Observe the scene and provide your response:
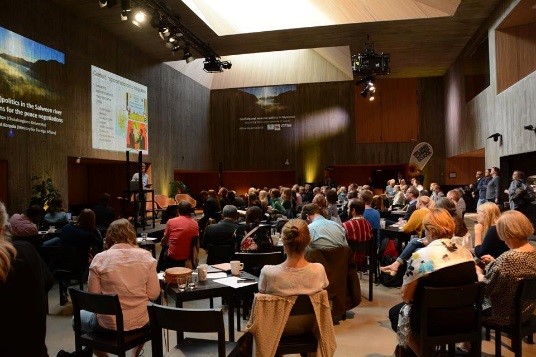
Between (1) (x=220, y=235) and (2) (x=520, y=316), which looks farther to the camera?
(1) (x=220, y=235)

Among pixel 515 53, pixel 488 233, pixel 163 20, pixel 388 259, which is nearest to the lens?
pixel 488 233

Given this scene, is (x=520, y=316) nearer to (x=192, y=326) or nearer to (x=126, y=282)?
(x=192, y=326)

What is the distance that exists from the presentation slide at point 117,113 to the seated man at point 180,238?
652 cm

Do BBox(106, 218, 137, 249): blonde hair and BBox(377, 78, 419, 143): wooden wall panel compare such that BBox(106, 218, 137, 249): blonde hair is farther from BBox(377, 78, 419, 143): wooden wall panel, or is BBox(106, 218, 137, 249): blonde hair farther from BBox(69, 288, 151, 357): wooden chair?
BBox(377, 78, 419, 143): wooden wall panel

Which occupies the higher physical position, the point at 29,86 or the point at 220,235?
the point at 29,86

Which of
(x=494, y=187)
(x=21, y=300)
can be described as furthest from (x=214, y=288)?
(x=494, y=187)

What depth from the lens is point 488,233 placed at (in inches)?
154

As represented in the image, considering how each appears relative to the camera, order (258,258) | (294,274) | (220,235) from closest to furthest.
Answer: (294,274) → (258,258) → (220,235)

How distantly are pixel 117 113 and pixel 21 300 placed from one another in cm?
1063

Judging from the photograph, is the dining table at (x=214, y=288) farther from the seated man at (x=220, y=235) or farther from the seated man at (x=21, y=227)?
the seated man at (x=21, y=227)

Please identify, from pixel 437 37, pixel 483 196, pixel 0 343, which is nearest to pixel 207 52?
pixel 437 37

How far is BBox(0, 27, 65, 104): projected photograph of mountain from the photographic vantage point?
8.34 metres

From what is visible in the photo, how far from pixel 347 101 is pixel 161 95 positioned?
7566 mm

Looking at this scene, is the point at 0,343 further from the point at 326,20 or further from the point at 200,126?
the point at 200,126
